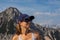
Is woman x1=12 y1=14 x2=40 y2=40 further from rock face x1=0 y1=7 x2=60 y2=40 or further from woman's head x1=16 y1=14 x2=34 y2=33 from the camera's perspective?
rock face x1=0 y1=7 x2=60 y2=40

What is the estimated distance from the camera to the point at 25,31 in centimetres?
298

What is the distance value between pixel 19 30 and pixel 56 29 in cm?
9598

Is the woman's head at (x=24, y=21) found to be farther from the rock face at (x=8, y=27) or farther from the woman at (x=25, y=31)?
the rock face at (x=8, y=27)

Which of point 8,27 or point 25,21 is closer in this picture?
point 25,21

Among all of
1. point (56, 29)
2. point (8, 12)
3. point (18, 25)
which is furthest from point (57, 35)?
point (18, 25)

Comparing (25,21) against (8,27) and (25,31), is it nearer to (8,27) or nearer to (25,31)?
(25,31)

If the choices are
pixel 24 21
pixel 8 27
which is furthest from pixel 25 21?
pixel 8 27

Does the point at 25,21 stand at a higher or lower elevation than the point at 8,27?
higher

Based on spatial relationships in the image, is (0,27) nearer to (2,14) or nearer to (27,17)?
(2,14)

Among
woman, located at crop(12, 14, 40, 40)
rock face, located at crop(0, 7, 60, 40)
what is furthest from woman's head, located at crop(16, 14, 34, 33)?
rock face, located at crop(0, 7, 60, 40)

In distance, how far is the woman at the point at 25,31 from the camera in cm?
294

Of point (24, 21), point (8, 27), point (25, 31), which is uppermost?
point (24, 21)

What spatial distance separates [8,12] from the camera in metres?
95.4

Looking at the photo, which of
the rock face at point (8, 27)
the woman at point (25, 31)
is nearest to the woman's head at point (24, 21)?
the woman at point (25, 31)
